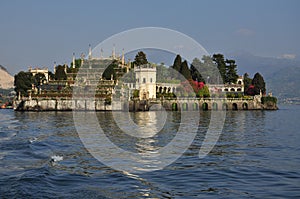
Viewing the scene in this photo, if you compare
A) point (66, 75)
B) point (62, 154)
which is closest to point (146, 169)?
point (62, 154)

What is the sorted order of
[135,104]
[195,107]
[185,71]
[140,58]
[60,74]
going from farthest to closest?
[140,58], [60,74], [185,71], [195,107], [135,104]

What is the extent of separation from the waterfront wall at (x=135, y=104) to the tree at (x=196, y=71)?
28108 mm

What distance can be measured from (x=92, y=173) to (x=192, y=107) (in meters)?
100

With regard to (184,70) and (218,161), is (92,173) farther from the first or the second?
(184,70)

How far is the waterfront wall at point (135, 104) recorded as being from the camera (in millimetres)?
111688

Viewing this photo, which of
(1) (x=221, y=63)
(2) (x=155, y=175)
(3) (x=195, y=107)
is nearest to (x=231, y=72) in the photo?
(1) (x=221, y=63)

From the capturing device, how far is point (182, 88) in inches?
5369

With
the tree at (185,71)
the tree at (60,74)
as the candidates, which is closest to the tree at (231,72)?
the tree at (185,71)

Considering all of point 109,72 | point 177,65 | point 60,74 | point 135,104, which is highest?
point 177,65

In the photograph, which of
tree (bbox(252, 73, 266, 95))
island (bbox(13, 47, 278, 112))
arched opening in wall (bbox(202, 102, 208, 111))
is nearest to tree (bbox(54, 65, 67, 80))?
island (bbox(13, 47, 278, 112))

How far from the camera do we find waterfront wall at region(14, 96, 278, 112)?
366 ft

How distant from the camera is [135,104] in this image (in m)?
112

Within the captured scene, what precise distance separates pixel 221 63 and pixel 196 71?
9.12 m

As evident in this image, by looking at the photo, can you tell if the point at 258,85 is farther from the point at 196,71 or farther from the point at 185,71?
the point at 185,71
